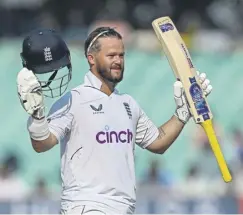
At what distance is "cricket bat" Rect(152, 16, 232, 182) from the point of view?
246 inches

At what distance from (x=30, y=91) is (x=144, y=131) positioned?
1.01m

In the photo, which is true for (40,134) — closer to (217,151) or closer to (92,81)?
(92,81)

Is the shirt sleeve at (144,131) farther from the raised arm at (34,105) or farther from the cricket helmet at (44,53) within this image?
the raised arm at (34,105)

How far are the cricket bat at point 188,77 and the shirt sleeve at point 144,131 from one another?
293 mm

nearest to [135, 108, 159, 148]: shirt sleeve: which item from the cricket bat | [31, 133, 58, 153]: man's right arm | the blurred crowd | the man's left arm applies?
the man's left arm

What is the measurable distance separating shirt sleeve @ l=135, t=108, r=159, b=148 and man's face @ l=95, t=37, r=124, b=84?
34cm

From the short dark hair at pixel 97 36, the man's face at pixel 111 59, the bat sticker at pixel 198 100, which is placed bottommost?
the bat sticker at pixel 198 100

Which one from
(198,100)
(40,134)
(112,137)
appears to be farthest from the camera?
(198,100)

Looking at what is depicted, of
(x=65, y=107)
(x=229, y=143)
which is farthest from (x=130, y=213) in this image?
(x=229, y=143)

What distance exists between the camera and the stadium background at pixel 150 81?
13.7m

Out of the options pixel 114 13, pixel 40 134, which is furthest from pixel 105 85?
pixel 114 13

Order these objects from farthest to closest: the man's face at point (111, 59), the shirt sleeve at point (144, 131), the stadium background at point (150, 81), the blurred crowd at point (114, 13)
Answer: the blurred crowd at point (114, 13)
the stadium background at point (150, 81)
the shirt sleeve at point (144, 131)
the man's face at point (111, 59)

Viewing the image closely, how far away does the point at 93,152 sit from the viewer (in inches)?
235

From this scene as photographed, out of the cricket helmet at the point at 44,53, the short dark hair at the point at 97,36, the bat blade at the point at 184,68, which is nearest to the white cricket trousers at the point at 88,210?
the cricket helmet at the point at 44,53
